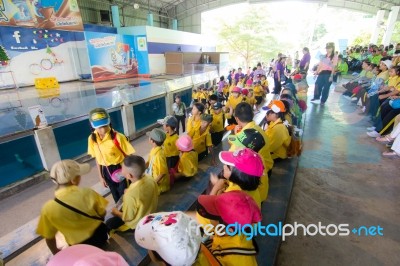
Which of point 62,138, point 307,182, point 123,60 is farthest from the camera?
point 123,60

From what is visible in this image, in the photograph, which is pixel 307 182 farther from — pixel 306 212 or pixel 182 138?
pixel 182 138

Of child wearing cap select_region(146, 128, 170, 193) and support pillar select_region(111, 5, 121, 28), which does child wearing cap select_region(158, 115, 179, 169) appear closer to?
child wearing cap select_region(146, 128, 170, 193)

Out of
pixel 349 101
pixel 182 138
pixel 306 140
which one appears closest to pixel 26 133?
pixel 182 138

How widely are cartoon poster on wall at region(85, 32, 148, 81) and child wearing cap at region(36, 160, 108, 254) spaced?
11.0 meters

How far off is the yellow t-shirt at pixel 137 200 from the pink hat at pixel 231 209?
653mm

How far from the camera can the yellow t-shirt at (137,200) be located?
5.76ft

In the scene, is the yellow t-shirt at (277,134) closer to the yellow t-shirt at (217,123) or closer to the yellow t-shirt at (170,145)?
the yellow t-shirt at (170,145)

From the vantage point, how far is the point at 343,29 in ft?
101

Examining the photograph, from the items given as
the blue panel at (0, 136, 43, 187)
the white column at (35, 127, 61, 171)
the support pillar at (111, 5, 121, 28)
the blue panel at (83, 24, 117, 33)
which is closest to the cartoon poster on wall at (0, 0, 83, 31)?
the blue panel at (83, 24, 117, 33)

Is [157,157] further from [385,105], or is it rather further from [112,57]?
[112,57]

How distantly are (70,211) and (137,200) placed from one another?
0.47 m

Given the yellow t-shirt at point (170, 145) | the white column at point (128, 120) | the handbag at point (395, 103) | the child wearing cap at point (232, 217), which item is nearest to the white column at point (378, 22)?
the handbag at point (395, 103)

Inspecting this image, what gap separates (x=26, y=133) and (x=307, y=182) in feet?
15.6

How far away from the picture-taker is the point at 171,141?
2.90 meters
